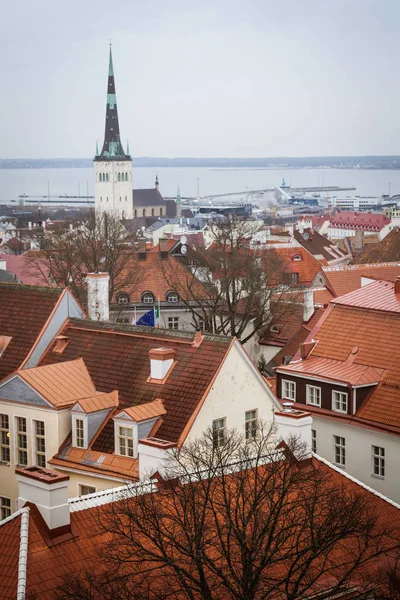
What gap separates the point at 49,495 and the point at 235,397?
30.7ft

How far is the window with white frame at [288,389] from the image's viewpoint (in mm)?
34938

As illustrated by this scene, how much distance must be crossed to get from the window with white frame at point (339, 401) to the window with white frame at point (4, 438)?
10.7 meters

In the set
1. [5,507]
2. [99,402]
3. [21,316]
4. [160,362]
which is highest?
[21,316]

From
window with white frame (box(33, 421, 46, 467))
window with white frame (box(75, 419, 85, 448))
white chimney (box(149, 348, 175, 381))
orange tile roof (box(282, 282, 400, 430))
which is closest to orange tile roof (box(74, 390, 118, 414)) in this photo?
window with white frame (box(75, 419, 85, 448))

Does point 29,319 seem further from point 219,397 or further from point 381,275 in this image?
point 381,275

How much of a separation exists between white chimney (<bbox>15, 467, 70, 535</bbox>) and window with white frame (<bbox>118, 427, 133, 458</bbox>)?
22.4ft

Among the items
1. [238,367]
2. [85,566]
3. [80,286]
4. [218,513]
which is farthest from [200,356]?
[80,286]

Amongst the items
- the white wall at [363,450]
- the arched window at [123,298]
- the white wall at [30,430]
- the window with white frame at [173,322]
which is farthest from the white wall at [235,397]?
the window with white frame at [173,322]

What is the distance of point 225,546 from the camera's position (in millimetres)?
17266

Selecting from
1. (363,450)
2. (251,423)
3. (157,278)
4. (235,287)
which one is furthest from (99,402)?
(157,278)

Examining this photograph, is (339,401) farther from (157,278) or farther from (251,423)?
(157,278)

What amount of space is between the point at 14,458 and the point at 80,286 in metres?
28.6

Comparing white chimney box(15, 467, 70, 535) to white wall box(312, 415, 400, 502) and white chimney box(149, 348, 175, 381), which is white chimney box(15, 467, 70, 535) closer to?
white chimney box(149, 348, 175, 381)

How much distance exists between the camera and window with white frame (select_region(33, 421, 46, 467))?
26.5 m
